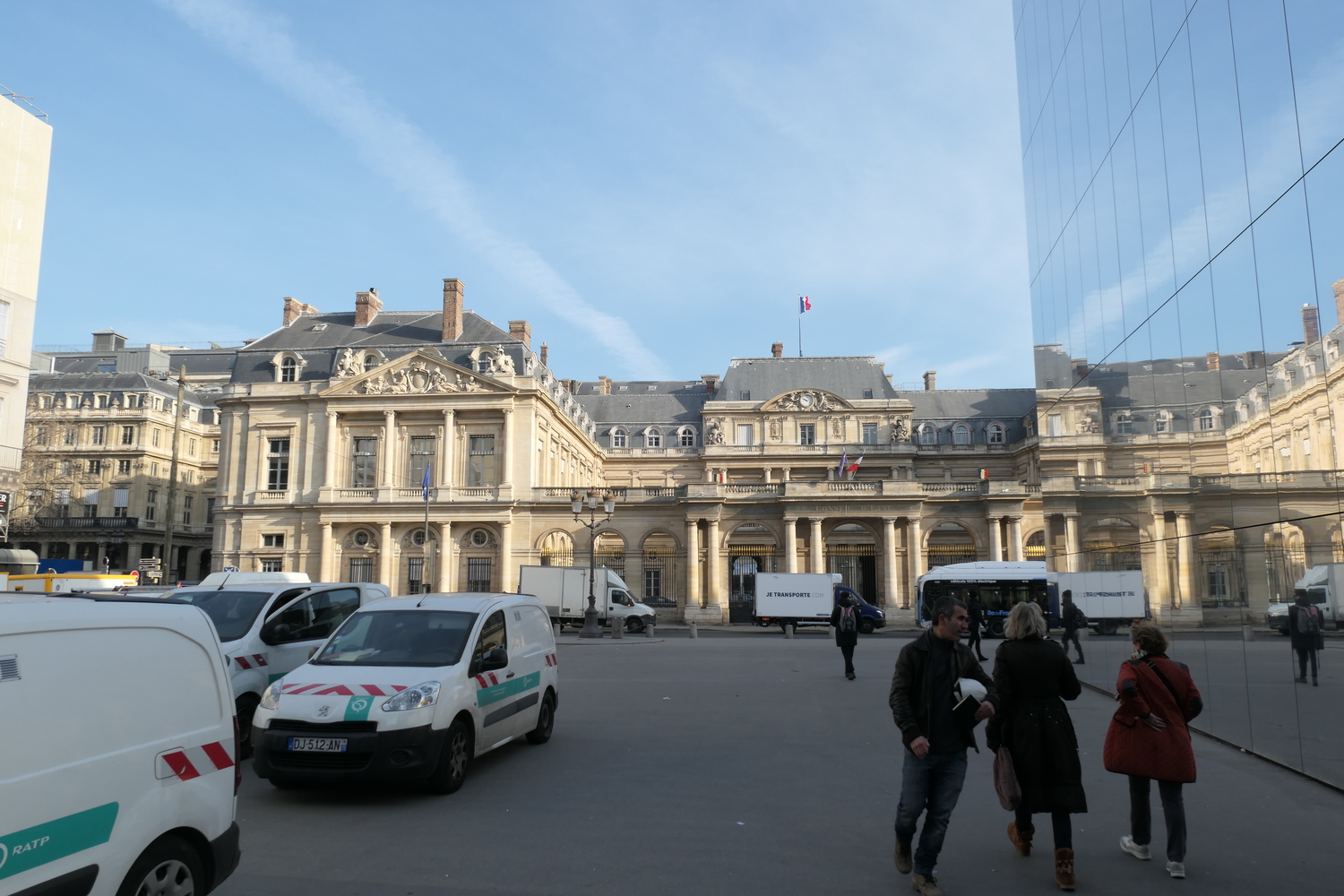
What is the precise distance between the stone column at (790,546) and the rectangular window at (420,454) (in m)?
20.2

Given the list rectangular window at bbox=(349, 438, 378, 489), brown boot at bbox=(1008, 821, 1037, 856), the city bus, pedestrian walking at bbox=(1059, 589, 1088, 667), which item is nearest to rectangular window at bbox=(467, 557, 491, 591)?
rectangular window at bbox=(349, 438, 378, 489)

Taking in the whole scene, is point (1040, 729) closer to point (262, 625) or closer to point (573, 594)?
point (262, 625)

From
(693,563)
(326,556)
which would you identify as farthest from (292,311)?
(693,563)

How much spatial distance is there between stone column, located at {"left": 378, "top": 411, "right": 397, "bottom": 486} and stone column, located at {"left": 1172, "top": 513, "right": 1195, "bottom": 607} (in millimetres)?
44677

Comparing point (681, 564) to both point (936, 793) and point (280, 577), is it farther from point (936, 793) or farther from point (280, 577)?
point (936, 793)

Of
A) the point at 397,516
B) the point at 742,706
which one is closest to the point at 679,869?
the point at 742,706

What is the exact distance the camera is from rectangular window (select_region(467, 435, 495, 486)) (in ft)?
167

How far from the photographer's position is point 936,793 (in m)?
5.69

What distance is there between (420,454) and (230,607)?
41667 millimetres

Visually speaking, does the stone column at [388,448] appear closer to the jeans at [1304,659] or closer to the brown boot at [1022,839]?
the jeans at [1304,659]

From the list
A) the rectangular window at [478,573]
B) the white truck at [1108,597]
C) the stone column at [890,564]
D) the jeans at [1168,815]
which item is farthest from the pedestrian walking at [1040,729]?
the rectangular window at [478,573]

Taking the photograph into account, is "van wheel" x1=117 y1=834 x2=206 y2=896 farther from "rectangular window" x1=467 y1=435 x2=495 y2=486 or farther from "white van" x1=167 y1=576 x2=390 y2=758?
"rectangular window" x1=467 y1=435 x2=495 y2=486

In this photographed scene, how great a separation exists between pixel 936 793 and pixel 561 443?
53079 millimetres

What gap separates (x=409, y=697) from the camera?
799cm
